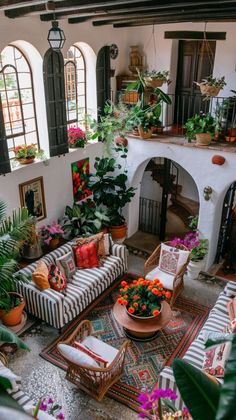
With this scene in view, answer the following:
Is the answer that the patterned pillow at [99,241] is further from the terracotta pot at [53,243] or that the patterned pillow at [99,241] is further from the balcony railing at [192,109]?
the balcony railing at [192,109]

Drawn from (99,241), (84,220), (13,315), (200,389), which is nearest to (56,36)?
(99,241)

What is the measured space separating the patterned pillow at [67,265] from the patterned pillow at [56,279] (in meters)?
0.24

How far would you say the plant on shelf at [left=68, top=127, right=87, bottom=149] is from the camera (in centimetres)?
799

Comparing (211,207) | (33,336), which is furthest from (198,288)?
(33,336)

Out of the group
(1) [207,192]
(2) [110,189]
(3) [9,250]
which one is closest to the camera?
(3) [9,250]

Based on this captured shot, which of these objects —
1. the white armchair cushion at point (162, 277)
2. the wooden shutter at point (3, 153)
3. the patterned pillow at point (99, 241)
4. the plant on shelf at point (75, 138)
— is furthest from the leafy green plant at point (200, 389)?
the plant on shelf at point (75, 138)

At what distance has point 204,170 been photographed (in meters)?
7.33

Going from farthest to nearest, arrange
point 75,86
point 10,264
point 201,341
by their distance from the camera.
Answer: point 75,86, point 10,264, point 201,341

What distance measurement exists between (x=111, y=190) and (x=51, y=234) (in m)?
2.02

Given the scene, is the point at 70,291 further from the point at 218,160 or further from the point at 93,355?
the point at 218,160

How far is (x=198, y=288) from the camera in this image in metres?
7.43

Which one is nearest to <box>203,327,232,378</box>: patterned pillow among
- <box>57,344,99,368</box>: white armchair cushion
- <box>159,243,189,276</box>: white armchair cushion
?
<box>57,344,99,368</box>: white armchair cushion

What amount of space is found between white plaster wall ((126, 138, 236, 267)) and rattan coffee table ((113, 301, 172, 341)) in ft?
7.50

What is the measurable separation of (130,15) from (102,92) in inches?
80.7
